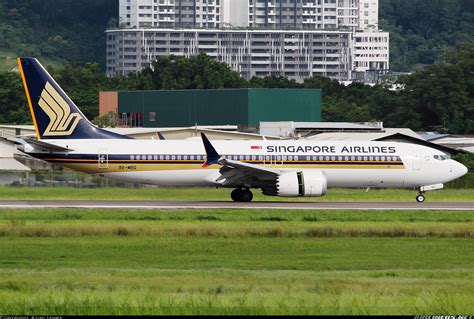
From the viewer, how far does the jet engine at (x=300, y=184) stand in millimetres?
61156

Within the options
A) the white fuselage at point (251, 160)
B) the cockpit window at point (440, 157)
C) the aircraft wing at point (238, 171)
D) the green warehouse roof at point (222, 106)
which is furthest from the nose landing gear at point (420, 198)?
the green warehouse roof at point (222, 106)

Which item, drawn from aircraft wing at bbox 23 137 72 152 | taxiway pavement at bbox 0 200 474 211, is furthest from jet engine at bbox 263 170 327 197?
aircraft wing at bbox 23 137 72 152

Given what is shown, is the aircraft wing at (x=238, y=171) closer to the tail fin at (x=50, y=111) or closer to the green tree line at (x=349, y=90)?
the tail fin at (x=50, y=111)

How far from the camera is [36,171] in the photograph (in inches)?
3211

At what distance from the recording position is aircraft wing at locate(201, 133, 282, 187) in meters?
61.4

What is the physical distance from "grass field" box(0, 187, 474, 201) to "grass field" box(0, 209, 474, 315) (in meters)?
10.8

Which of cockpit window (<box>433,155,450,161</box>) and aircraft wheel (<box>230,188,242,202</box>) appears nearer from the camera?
aircraft wheel (<box>230,188,242,202</box>)

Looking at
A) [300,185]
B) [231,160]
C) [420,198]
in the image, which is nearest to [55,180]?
[231,160]

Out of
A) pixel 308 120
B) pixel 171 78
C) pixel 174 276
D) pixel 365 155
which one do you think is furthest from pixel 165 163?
pixel 171 78

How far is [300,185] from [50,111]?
1340cm

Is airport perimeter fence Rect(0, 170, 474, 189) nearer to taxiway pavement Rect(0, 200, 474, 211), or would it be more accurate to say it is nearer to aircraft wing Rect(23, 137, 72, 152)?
aircraft wing Rect(23, 137, 72, 152)

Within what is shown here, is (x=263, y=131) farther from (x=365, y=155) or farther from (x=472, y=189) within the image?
Answer: (x=365, y=155)

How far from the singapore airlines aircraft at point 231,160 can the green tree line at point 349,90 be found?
86614mm

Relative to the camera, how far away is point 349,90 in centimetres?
19250
